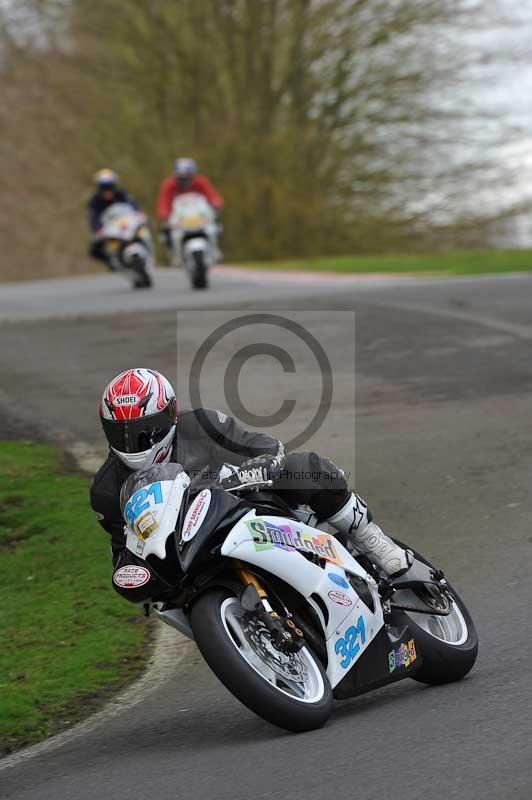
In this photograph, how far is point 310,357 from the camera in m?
14.2

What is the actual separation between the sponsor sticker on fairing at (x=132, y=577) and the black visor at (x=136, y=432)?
→ 0.59 meters

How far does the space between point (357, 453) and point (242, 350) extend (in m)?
4.91

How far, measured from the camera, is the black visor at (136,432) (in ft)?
17.3

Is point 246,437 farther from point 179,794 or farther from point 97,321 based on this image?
point 97,321

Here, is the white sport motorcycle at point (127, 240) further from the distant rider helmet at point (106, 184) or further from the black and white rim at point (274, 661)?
the black and white rim at point (274, 661)

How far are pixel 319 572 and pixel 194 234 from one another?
52.9 feet

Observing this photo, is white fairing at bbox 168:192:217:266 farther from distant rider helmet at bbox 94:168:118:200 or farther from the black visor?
the black visor

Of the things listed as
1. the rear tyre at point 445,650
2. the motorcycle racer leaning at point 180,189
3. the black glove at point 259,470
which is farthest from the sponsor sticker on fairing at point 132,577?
the motorcycle racer leaning at point 180,189

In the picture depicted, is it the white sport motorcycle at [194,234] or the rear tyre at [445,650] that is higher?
the white sport motorcycle at [194,234]

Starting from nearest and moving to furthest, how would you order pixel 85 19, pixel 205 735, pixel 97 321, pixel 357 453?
pixel 205 735
pixel 357 453
pixel 97 321
pixel 85 19

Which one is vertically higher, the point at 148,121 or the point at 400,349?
the point at 148,121

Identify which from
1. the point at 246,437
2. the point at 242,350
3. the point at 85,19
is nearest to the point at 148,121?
the point at 85,19

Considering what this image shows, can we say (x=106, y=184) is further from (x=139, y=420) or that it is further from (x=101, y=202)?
(x=139, y=420)

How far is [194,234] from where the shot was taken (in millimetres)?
20766
